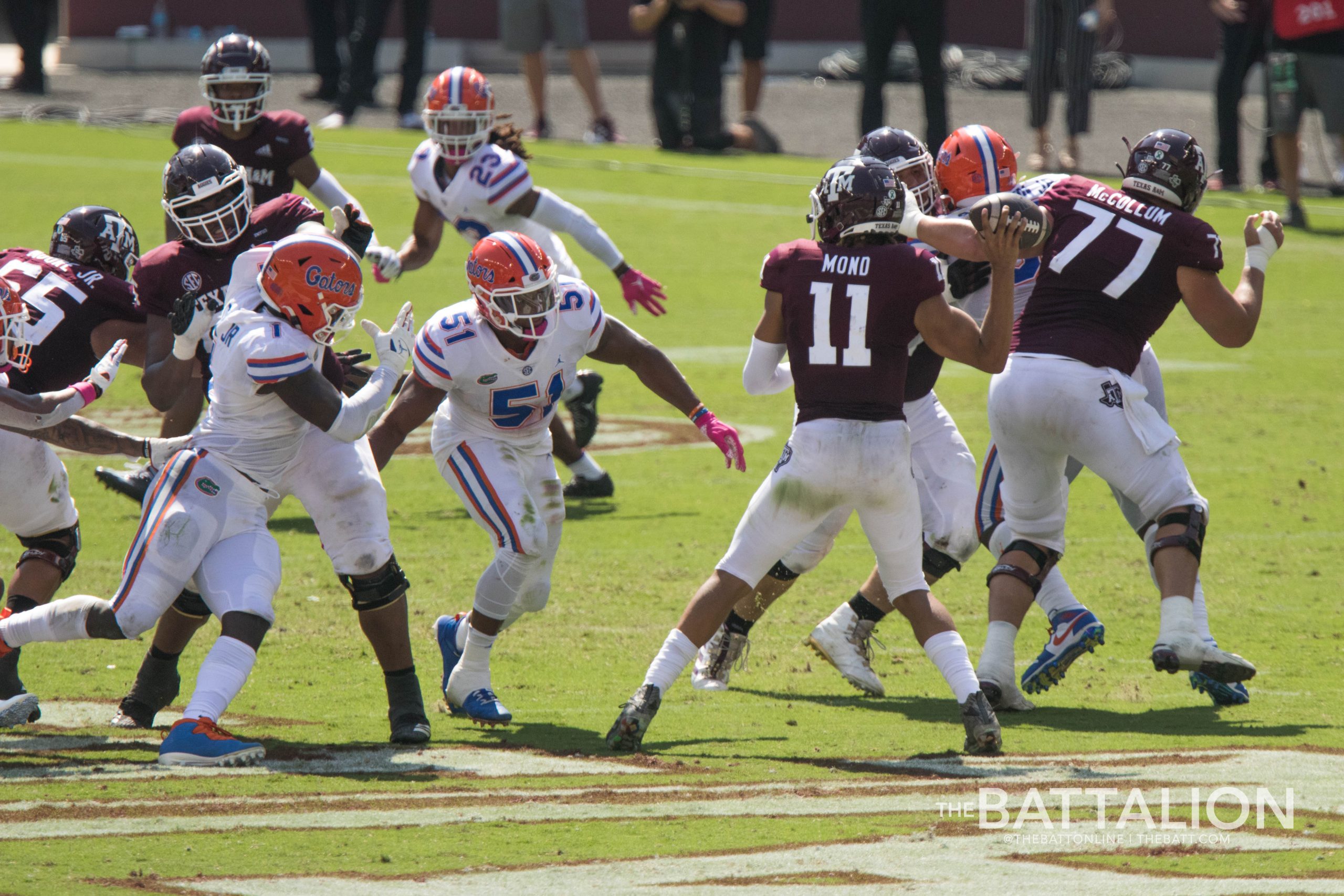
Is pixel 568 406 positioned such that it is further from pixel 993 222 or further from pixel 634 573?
pixel 993 222

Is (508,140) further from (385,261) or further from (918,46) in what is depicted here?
(918,46)

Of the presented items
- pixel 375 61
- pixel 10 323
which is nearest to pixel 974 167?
pixel 10 323

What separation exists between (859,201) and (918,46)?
36.5 feet

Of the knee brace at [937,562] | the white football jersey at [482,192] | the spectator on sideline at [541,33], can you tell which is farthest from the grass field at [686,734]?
the spectator on sideline at [541,33]

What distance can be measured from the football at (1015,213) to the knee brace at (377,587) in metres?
2.13

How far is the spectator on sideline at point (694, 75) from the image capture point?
18.2m

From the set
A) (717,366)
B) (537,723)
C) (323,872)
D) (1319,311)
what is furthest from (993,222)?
(1319,311)

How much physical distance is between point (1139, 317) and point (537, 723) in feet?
8.24

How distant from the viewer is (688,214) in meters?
16.7

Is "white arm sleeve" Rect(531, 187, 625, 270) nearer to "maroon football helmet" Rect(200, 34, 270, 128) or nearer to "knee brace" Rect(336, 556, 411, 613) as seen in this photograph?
"maroon football helmet" Rect(200, 34, 270, 128)

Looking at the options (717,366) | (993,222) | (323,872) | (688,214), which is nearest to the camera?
(323,872)

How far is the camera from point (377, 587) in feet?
18.2

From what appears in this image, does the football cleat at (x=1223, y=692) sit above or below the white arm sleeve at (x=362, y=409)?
below

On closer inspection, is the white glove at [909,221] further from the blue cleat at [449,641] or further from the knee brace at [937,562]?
the blue cleat at [449,641]
